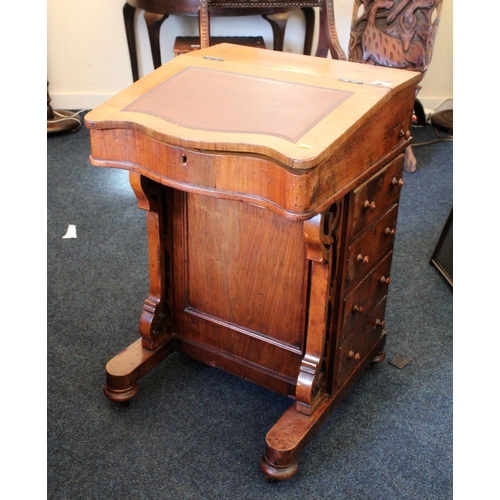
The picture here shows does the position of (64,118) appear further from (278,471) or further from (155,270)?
(278,471)

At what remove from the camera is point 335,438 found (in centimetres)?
191

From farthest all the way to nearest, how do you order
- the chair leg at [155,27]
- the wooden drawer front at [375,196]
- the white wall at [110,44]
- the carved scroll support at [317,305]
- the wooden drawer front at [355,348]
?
the white wall at [110,44]
the chair leg at [155,27]
the wooden drawer front at [355,348]
the wooden drawer front at [375,196]
the carved scroll support at [317,305]

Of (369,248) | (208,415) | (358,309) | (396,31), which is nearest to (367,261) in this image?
(369,248)

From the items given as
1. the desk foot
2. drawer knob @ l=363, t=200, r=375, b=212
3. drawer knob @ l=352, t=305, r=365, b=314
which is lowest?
the desk foot

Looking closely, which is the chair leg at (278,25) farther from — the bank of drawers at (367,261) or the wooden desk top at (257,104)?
the bank of drawers at (367,261)

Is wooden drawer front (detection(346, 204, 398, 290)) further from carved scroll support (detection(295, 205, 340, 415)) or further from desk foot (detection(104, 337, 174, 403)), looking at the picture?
desk foot (detection(104, 337, 174, 403))

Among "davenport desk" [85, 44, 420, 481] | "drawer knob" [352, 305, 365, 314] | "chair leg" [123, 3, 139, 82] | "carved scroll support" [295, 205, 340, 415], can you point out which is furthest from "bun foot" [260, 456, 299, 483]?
"chair leg" [123, 3, 139, 82]

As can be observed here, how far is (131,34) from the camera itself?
3943 millimetres

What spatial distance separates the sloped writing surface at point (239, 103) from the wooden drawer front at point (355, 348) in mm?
711

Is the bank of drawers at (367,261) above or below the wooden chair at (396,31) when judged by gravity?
below

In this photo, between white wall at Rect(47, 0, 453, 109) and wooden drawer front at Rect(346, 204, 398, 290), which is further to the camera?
white wall at Rect(47, 0, 453, 109)

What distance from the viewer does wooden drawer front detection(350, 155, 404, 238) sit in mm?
1670

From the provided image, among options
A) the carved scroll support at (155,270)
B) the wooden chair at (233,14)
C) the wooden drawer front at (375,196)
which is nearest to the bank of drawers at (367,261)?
the wooden drawer front at (375,196)

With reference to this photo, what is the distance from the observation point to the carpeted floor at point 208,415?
1752 millimetres
